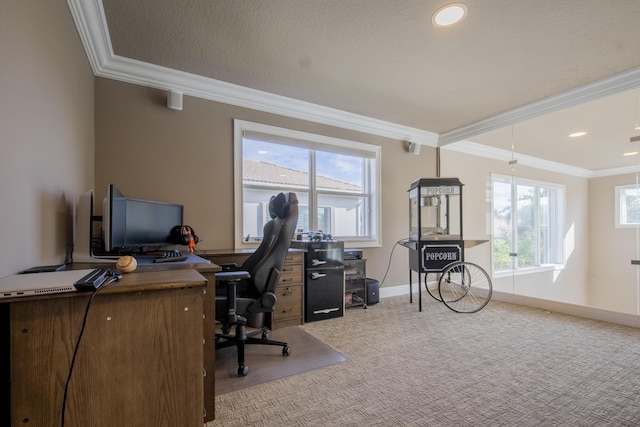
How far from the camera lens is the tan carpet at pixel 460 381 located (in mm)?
1617

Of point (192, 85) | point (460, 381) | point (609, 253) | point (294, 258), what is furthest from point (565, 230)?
point (192, 85)

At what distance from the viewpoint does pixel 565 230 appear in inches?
184

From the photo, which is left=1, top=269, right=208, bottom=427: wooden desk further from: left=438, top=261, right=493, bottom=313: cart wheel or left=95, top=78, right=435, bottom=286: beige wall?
left=438, top=261, right=493, bottom=313: cart wheel

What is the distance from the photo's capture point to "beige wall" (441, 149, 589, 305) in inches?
173

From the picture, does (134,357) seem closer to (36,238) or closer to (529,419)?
(36,238)

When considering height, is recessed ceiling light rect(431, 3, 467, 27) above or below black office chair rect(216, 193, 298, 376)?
above

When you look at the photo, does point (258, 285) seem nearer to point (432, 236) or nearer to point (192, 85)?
point (192, 85)

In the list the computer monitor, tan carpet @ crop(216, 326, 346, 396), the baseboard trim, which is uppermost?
the computer monitor

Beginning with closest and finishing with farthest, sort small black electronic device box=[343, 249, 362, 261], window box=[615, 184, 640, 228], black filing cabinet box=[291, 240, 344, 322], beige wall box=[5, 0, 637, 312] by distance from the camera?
beige wall box=[5, 0, 637, 312] < black filing cabinet box=[291, 240, 344, 322] < window box=[615, 184, 640, 228] < small black electronic device box=[343, 249, 362, 261]

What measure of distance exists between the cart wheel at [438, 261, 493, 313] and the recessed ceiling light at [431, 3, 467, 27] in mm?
2400

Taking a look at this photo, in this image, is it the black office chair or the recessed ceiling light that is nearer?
the black office chair

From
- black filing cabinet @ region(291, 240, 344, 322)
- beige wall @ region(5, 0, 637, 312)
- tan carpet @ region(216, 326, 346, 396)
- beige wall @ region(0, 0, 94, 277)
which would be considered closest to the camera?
Result: beige wall @ region(0, 0, 94, 277)

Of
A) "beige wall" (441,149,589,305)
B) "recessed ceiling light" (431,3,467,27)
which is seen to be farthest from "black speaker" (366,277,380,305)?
"recessed ceiling light" (431,3,467,27)

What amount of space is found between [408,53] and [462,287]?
9.17 feet
